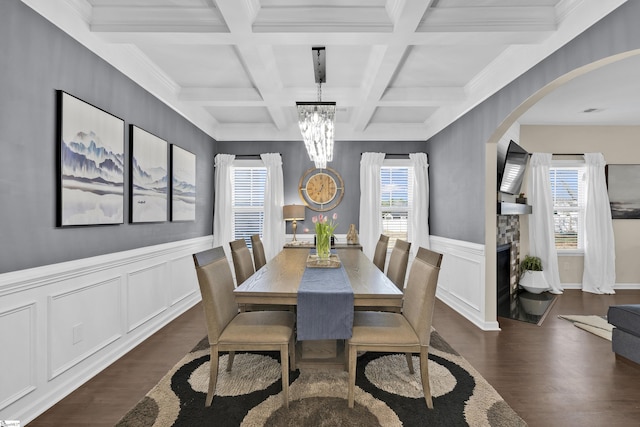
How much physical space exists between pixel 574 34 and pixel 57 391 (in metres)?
4.31

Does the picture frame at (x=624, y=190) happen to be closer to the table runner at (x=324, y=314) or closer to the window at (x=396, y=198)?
the window at (x=396, y=198)

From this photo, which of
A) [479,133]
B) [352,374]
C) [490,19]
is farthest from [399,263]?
[490,19]

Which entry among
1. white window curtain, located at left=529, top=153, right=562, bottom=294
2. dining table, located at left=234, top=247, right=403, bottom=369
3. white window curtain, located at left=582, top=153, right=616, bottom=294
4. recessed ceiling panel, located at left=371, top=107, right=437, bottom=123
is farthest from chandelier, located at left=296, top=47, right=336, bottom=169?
white window curtain, located at left=582, top=153, right=616, bottom=294

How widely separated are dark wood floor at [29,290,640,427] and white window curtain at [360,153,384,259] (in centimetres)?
181

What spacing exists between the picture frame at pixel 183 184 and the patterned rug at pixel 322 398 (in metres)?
1.94

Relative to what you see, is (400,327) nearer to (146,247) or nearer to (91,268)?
(91,268)

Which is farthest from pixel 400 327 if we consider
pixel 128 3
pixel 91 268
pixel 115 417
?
pixel 128 3

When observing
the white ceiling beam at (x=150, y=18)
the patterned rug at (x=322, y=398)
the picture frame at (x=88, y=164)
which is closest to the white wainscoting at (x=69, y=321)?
the picture frame at (x=88, y=164)

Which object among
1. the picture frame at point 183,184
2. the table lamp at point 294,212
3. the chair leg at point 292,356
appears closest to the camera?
the chair leg at point 292,356

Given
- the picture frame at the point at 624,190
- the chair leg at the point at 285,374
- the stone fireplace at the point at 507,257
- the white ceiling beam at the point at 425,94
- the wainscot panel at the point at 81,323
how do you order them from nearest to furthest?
the chair leg at the point at 285,374 → the wainscot panel at the point at 81,323 → the white ceiling beam at the point at 425,94 → the stone fireplace at the point at 507,257 → the picture frame at the point at 624,190

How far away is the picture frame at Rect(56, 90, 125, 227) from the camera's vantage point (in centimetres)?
218

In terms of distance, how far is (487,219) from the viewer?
352 centimetres

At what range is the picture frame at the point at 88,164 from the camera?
2176 millimetres

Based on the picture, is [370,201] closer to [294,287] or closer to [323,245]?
[323,245]
